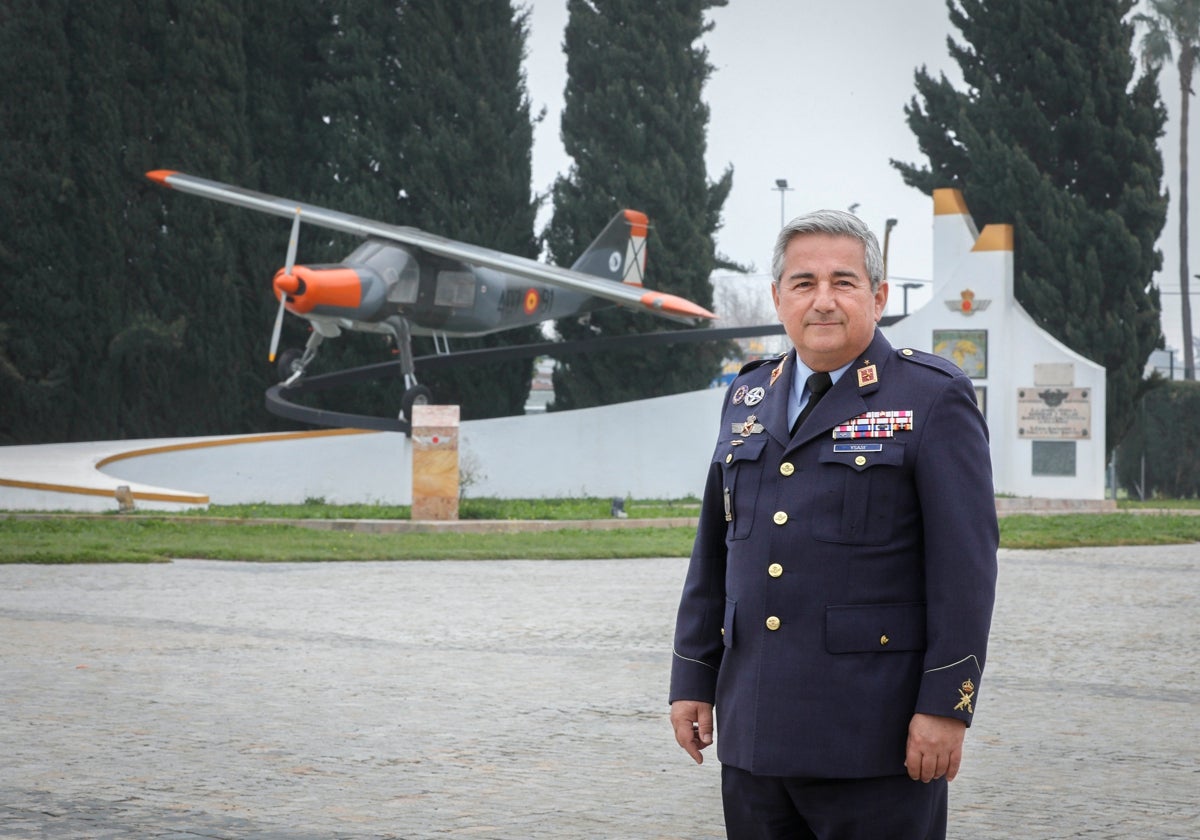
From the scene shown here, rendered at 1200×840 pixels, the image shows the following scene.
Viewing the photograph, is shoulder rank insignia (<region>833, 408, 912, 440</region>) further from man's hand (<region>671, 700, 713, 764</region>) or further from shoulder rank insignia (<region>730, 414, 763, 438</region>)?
man's hand (<region>671, 700, 713, 764</region>)

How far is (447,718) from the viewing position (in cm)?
762

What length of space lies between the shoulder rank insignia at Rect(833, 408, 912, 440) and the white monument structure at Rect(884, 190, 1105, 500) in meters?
25.6

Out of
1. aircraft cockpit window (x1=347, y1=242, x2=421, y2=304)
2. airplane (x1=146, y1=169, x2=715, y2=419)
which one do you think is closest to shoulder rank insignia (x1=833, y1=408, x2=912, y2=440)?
airplane (x1=146, y1=169, x2=715, y2=419)

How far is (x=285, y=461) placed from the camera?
2802 cm

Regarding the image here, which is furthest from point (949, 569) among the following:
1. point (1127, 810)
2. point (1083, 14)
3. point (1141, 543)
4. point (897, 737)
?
point (1083, 14)

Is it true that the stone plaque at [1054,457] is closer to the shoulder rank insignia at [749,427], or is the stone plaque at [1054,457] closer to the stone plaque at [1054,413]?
the stone plaque at [1054,413]

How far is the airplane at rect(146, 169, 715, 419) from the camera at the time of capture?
1054 inches

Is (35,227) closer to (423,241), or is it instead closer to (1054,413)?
(423,241)

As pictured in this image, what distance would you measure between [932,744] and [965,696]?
11 centimetres

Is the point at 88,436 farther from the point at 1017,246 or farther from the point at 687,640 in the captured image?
the point at 687,640

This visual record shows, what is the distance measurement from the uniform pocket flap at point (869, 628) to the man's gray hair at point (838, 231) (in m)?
0.63

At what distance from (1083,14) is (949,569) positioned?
33461mm

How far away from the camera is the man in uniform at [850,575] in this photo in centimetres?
307

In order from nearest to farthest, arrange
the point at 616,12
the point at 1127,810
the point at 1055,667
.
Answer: the point at 1127,810 < the point at 1055,667 < the point at 616,12
